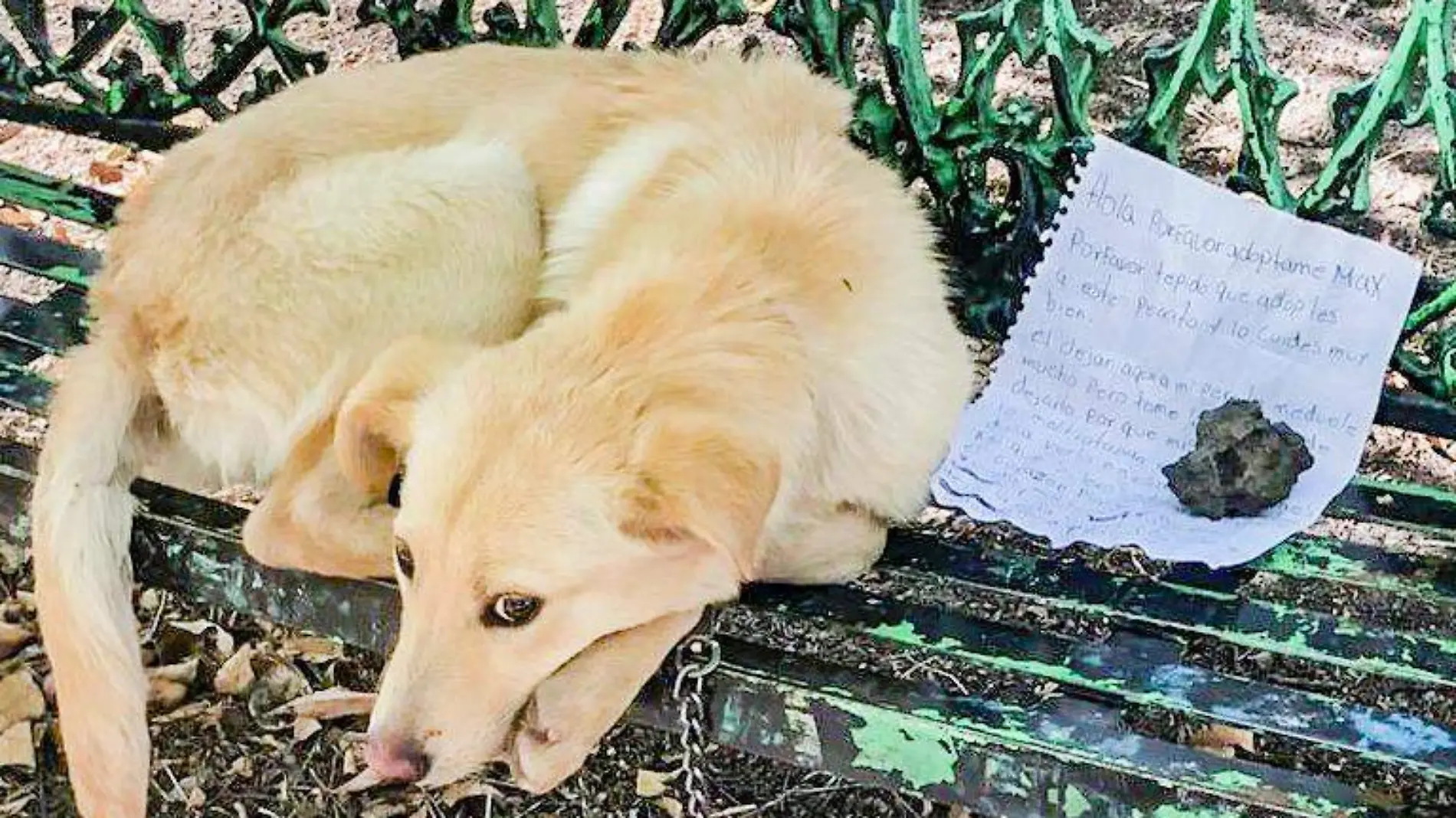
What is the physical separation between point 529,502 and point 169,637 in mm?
1543

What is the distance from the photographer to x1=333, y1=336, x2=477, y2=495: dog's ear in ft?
7.80

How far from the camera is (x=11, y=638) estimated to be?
11.0 ft

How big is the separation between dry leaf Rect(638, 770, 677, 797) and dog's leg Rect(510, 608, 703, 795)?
716 millimetres

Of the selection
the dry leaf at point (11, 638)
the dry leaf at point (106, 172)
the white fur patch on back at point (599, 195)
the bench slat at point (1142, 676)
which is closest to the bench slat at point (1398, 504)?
the bench slat at point (1142, 676)

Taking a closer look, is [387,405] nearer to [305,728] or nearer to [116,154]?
[305,728]

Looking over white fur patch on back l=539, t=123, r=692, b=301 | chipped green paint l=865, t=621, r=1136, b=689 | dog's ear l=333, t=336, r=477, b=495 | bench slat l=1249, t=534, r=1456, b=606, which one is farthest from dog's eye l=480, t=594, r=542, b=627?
bench slat l=1249, t=534, r=1456, b=606

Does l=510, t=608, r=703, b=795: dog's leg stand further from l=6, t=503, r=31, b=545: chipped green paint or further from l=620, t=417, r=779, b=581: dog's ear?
l=6, t=503, r=31, b=545: chipped green paint

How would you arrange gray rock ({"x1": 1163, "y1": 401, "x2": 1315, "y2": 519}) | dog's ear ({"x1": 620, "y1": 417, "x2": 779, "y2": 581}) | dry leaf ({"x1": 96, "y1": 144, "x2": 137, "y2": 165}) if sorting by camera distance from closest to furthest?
dog's ear ({"x1": 620, "y1": 417, "x2": 779, "y2": 581}) < gray rock ({"x1": 1163, "y1": 401, "x2": 1315, "y2": 519}) < dry leaf ({"x1": 96, "y1": 144, "x2": 137, "y2": 165})

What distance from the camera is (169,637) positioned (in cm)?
343

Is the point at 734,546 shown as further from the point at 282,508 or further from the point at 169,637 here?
the point at 169,637

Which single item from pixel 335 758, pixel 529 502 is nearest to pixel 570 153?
pixel 529 502

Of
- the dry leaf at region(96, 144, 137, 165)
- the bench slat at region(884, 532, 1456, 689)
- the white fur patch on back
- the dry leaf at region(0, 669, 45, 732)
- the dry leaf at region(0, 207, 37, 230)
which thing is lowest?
the dry leaf at region(0, 669, 45, 732)

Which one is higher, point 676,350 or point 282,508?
point 676,350

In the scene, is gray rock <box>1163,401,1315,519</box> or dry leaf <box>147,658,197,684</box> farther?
dry leaf <box>147,658,197,684</box>
